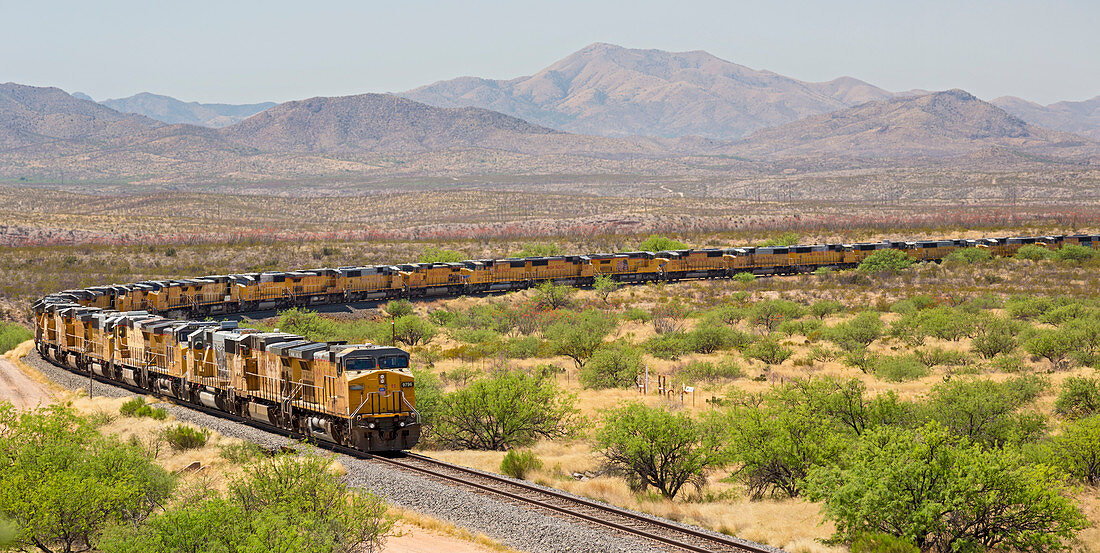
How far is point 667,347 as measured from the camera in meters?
42.3

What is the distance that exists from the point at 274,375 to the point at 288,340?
3.64 ft

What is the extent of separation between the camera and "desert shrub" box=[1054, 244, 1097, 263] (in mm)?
79188

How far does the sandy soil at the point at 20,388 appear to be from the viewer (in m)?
33.0

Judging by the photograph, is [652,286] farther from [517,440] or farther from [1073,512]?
[1073,512]

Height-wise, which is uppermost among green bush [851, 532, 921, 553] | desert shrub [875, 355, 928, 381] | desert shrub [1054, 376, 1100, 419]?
green bush [851, 532, 921, 553]

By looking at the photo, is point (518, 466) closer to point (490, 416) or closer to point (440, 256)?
point (490, 416)

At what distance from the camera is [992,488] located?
16.5m

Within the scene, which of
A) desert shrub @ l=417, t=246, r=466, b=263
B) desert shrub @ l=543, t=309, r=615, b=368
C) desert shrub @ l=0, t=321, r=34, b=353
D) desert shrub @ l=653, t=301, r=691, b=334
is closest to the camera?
desert shrub @ l=543, t=309, r=615, b=368

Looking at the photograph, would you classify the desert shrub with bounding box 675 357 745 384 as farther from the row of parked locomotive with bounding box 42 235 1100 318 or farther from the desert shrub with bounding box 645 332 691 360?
the row of parked locomotive with bounding box 42 235 1100 318

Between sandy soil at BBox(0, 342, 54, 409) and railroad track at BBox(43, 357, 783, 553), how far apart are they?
14284 millimetres

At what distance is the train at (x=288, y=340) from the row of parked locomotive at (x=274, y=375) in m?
0.03

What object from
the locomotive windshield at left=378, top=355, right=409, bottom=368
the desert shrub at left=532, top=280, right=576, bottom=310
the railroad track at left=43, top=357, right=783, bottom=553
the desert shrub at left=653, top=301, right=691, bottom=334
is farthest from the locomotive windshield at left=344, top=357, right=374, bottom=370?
the desert shrub at left=532, top=280, right=576, bottom=310

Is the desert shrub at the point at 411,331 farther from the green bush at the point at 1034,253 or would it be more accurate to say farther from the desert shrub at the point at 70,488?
the green bush at the point at 1034,253

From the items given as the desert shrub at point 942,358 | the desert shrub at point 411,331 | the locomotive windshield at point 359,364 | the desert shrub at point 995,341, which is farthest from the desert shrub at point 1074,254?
the locomotive windshield at point 359,364
